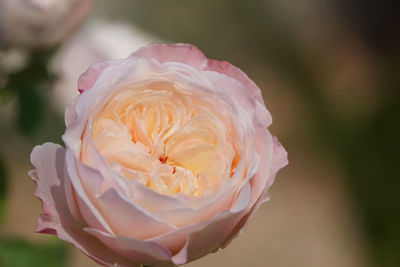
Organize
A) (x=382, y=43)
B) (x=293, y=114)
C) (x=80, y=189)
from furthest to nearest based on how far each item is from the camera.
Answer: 1. (x=382, y=43)
2. (x=293, y=114)
3. (x=80, y=189)

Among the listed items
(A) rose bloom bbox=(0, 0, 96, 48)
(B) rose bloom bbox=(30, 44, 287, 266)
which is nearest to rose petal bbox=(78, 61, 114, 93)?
(B) rose bloom bbox=(30, 44, 287, 266)

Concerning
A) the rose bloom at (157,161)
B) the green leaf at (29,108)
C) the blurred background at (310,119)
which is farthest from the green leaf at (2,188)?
the blurred background at (310,119)

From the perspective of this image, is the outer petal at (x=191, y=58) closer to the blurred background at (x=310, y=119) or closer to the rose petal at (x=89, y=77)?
the rose petal at (x=89, y=77)

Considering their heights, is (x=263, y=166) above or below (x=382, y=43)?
above

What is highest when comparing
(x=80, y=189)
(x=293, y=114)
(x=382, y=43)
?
(x=80, y=189)

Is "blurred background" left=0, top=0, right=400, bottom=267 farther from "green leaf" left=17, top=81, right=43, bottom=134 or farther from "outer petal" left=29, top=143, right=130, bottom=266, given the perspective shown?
"outer petal" left=29, top=143, right=130, bottom=266

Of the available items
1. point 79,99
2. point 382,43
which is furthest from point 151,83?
point 382,43

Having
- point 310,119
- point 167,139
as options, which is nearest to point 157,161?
point 167,139

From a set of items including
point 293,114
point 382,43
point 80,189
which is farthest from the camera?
point 382,43

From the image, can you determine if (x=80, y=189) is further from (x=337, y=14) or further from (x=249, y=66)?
(x=337, y=14)
